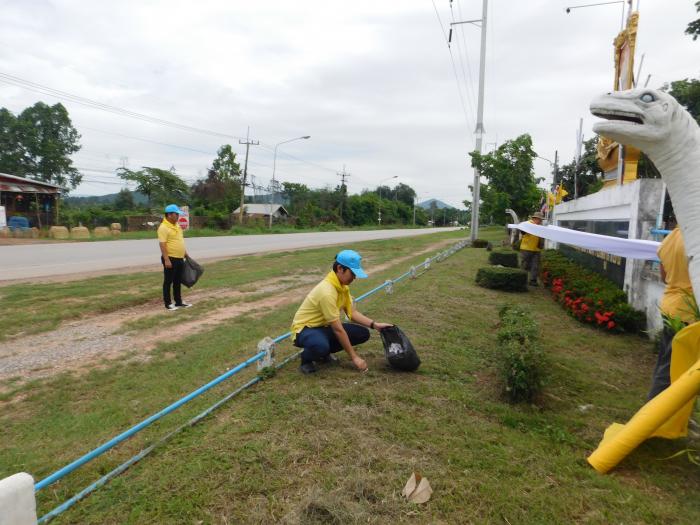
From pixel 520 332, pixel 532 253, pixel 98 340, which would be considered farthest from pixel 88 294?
pixel 532 253

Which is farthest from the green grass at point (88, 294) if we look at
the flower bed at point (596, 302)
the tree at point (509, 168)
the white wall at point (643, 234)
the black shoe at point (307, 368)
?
the tree at point (509, 168)

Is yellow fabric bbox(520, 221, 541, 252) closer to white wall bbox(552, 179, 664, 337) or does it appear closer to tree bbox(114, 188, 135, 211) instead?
white wall bbox(552, 179, 664, 337)

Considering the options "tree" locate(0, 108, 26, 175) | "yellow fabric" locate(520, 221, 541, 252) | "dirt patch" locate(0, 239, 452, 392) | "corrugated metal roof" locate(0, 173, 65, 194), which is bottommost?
"dirt patch" locate(0, 239, 452, 392)

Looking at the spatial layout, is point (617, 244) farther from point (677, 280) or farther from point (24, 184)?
point (24, 184)

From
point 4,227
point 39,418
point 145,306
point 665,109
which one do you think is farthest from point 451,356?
point 4,227

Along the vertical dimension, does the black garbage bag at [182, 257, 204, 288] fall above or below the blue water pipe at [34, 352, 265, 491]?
above

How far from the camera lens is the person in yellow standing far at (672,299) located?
3047 mm

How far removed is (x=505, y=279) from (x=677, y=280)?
6186 mm

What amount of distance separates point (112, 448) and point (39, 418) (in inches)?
35.6

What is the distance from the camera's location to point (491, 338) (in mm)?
5633

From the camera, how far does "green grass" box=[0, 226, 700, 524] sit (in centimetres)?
226

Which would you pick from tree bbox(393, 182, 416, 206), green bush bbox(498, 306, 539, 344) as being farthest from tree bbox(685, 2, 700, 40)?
tree bbox(393, 182, 416, 206)

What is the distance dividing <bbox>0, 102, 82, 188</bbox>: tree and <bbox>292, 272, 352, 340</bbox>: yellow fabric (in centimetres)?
4339

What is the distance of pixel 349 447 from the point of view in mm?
2770
